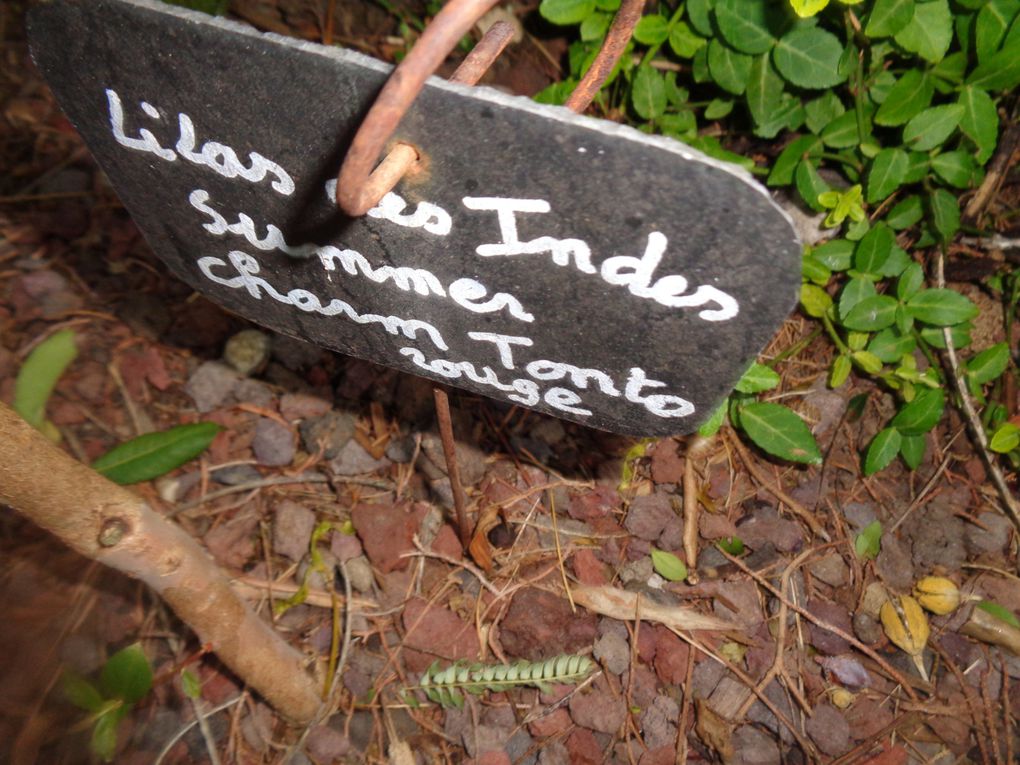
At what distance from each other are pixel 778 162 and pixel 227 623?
130 cm

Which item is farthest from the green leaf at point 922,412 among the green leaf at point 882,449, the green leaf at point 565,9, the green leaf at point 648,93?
the green leaf at point 565,9

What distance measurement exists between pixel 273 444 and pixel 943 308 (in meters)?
Answer: 1.29

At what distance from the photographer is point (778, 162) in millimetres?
1463

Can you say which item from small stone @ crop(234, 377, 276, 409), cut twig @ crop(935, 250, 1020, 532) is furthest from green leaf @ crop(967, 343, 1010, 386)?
small stone @ crop(234, 377, 276, 409)

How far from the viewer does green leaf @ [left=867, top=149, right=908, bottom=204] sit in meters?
1.37

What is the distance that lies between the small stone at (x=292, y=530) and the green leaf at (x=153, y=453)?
0.63ft

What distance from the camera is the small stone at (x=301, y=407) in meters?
1.48

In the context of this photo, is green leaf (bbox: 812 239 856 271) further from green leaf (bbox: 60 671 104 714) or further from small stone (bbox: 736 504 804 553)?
green leaf (bbox: 60 671 104 714)

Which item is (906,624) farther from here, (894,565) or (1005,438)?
(1005,438)

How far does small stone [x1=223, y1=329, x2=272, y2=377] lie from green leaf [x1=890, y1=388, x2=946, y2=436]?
4.11 feet

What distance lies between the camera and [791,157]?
144cm

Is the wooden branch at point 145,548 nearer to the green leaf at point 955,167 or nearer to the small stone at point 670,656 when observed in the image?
the small stone at point 670,656

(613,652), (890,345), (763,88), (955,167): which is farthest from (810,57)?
(613,652)

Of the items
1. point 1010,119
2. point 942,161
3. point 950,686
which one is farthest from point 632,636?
point 1010,119
